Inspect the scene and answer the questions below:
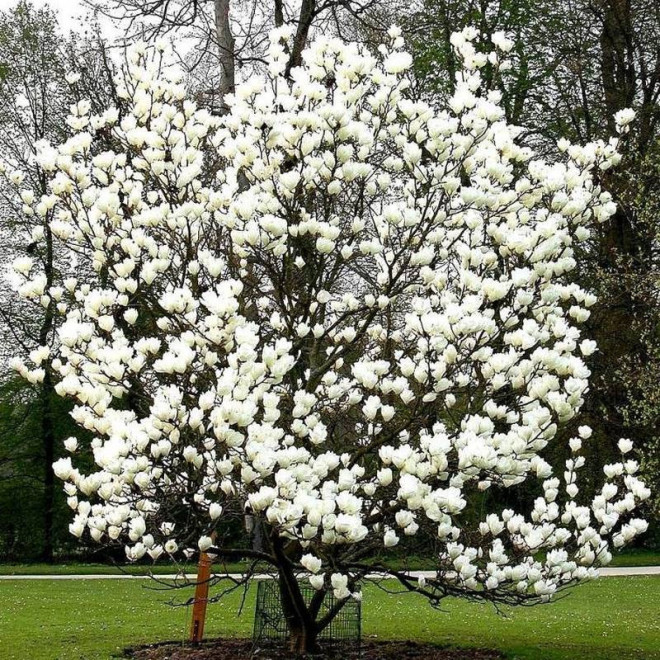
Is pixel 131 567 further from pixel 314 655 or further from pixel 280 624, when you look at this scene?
pixel 314 655

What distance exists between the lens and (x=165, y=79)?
24.6 ft

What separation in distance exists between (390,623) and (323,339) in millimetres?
4553

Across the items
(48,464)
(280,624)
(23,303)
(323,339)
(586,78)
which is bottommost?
(280,624)

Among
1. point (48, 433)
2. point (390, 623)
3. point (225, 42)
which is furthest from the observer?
point (48, 433)

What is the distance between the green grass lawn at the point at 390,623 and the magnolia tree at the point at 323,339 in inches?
90.6

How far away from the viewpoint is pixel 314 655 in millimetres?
7531

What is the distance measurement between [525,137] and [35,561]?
15.5 meters

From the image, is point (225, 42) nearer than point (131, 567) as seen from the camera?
Yes

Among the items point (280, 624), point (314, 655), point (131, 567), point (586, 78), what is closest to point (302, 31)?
point (280, 624)

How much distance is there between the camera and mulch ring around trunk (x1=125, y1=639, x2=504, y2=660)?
774cm

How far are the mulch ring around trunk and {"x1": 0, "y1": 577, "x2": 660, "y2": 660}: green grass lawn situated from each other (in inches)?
12.4

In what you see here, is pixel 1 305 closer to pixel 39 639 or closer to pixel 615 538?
pixel 39 639

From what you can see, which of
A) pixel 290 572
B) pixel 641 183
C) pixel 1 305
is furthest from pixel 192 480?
pixel 1 305

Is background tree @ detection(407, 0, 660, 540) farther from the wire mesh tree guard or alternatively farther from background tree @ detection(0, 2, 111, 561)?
the wire mesh tree guard
